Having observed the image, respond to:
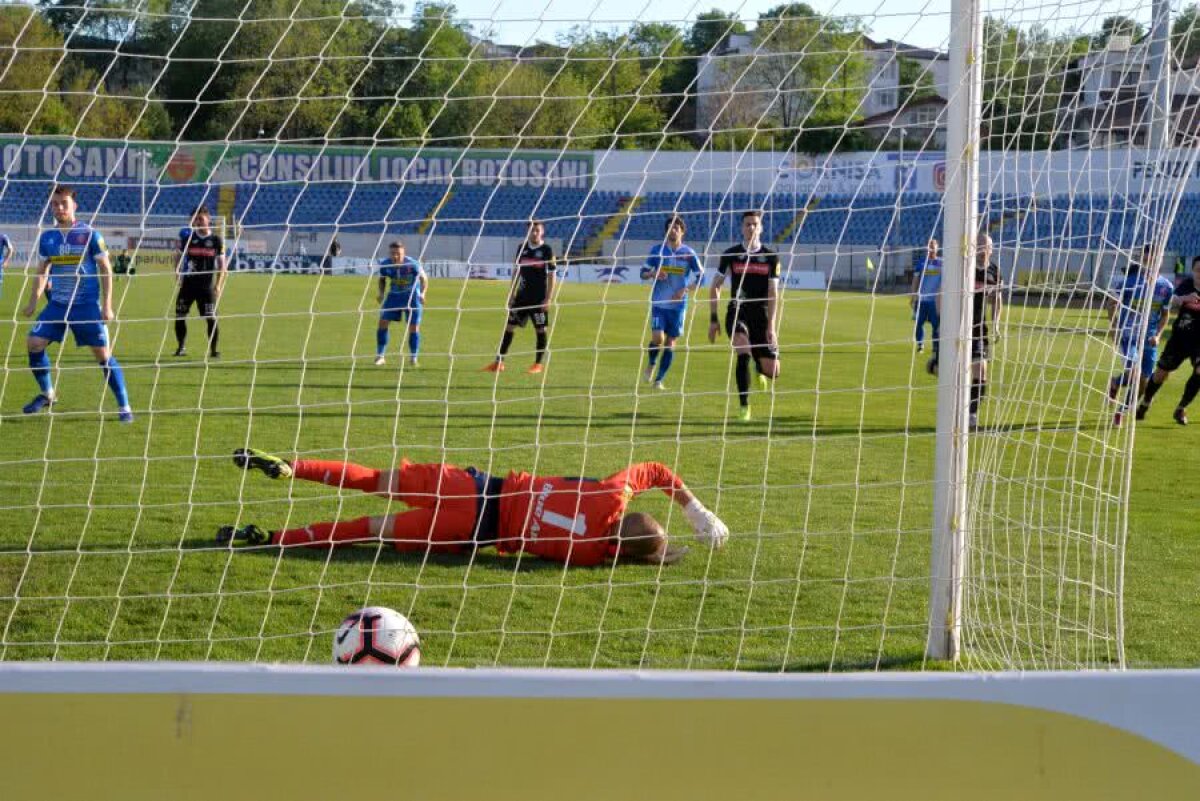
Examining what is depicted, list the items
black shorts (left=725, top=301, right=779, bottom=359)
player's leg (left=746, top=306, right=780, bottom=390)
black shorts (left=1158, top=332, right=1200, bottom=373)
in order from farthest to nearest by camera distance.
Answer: black shorts (left=1158, top=332, right=1200, bottom=373) → black shorts (left=725, top=301, right=779, bottom=359) → player's leg (left=746, top=306, right=780, bottom=390)

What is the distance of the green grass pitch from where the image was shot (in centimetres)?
492

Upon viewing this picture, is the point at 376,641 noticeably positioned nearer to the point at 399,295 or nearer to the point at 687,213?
the point at 687,213

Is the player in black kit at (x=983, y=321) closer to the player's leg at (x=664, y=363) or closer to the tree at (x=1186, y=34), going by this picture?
the tree at (x=1186, y=34)

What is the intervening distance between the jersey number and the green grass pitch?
21cm

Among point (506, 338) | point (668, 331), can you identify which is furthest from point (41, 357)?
point (668, 331)

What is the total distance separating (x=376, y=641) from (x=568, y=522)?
1.71 meters

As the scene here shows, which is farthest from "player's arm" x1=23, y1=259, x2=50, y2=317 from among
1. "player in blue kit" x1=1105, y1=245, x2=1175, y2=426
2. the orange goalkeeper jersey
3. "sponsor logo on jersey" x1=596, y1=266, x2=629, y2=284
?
"sponsor logo on jersey" x1=596, y1=266, x2=629, y2=284

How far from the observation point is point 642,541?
584cm

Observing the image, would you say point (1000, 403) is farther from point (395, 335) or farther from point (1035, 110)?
point (395, 335)

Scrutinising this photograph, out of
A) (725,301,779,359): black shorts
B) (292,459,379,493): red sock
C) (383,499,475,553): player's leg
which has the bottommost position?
(383,499,475,553): player's leg

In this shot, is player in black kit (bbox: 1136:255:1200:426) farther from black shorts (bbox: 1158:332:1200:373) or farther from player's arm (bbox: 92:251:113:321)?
player's arm (bbox: 92:251:113:321)

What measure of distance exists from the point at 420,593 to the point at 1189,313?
8.78 meters

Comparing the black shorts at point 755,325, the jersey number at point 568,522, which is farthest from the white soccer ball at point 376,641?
the black shorts at point 755,325

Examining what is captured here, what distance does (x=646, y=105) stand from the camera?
217 inches
